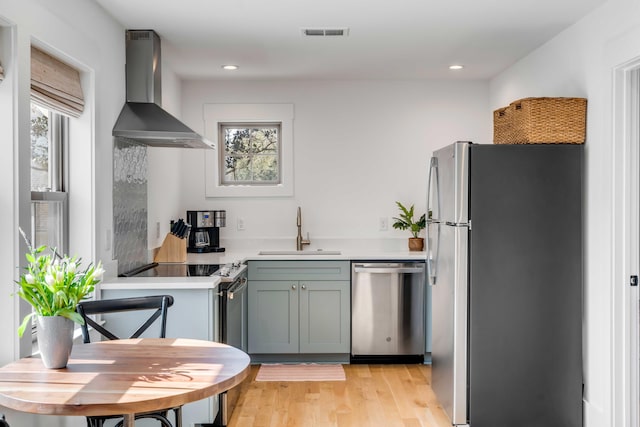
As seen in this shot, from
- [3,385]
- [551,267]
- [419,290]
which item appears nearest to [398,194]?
[419,290]

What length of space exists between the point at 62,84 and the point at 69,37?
8.8 inches

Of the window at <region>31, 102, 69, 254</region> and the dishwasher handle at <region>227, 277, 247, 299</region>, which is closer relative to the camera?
the window at <region>31, 102, 69, 254</region>

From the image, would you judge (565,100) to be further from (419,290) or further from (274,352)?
(274,352)

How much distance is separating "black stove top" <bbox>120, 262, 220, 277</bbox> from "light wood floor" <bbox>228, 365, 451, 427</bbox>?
894 millimetres

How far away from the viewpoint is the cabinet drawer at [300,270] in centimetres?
472

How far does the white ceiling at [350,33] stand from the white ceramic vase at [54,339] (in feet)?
6.41

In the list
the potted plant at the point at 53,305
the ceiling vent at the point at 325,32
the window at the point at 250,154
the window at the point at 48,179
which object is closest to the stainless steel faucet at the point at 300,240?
the window at the point at 250,154

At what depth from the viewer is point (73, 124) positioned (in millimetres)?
3102

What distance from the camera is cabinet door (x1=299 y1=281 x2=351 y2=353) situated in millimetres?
4727

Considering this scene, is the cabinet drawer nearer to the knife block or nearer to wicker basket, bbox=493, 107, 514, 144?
the knife block

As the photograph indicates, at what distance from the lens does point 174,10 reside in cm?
333

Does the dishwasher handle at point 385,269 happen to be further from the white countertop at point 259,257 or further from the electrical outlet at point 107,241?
the electrical outlet at point 107,241

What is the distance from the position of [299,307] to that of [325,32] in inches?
84.3

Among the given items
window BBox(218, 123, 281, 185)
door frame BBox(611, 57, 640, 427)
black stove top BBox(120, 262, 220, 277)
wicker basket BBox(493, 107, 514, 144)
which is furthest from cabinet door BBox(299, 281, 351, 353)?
door frame BBox(611, 57, 640, 427)
